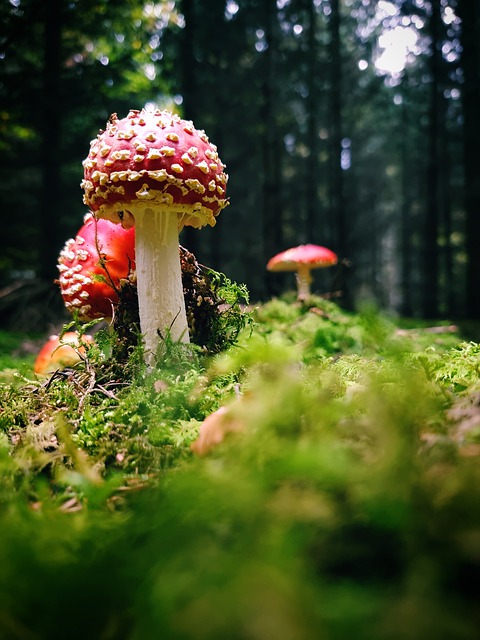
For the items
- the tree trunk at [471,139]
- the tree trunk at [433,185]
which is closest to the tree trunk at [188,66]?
the tree trunk at [471,139]

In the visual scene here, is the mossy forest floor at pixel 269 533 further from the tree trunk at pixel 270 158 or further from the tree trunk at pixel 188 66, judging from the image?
the tree trunk at pixel 188 66

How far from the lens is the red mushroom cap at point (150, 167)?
6.19 ft

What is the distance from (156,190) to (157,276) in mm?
422

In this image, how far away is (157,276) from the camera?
2.15m

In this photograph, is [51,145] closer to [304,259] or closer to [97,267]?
[304,259]

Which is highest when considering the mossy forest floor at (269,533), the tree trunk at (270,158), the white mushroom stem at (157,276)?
the tree trunk at (270,158)

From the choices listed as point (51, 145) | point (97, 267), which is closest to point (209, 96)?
point (51, 145)

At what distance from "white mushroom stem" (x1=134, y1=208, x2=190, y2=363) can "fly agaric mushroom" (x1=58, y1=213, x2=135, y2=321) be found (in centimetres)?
34

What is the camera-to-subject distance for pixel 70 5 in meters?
7.91

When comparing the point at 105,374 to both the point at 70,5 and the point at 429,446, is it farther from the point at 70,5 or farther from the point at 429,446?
the point at 70,5

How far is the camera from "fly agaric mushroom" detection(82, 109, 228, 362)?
1.89m

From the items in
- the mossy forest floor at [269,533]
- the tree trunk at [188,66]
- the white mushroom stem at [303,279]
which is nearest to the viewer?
the mossy forest floor at [269,533]

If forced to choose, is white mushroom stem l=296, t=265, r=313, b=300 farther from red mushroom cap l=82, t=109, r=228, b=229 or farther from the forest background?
red mushroom cap l=82, t=109, r=228, b=229

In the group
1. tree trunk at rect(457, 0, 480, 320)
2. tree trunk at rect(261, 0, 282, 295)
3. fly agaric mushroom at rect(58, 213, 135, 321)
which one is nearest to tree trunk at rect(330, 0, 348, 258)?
tree trunk at rect(261, 0, 282, 295)
